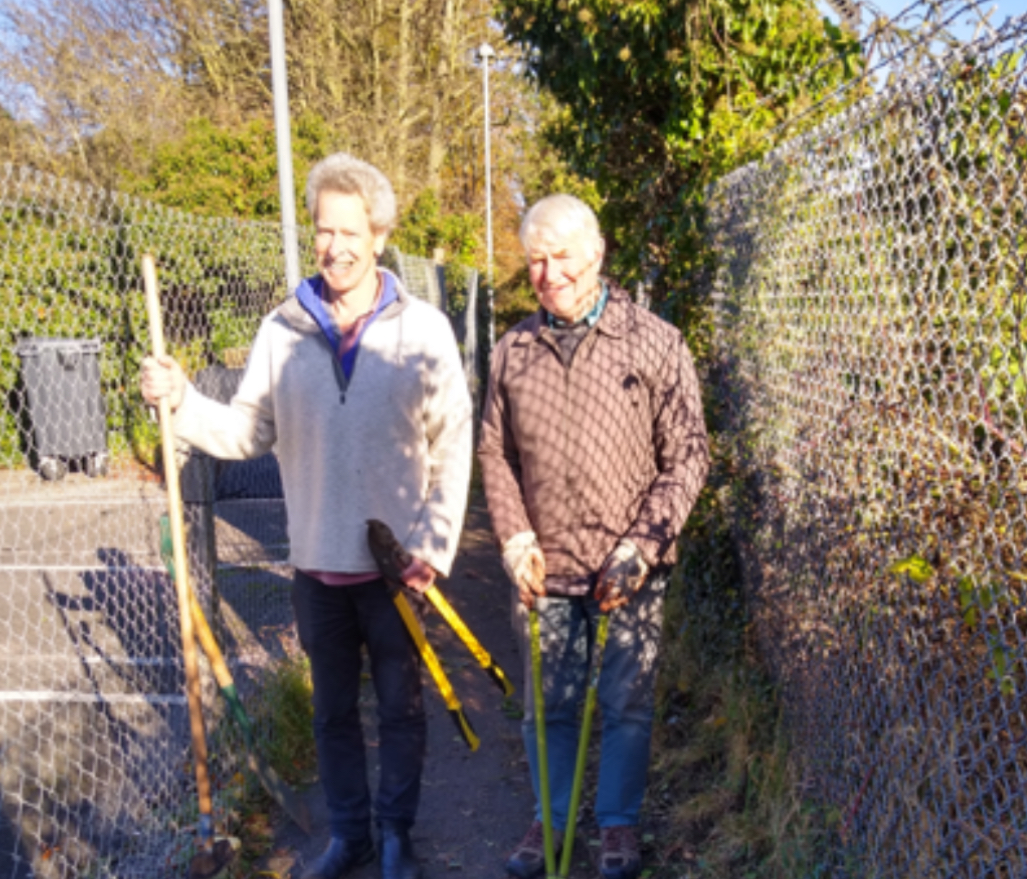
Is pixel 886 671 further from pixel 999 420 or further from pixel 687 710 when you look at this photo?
pixel 687 710

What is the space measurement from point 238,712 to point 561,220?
197 cm

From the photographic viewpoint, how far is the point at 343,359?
3.05 m

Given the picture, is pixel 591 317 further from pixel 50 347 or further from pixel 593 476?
pixel 50 347

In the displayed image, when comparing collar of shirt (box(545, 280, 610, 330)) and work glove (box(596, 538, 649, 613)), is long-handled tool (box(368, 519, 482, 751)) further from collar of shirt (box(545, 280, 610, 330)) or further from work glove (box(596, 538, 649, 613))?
collar of shirt (box(545, 280, 610, 330))

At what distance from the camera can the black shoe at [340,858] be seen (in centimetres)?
325

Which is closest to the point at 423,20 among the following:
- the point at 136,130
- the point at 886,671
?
the point at 136,130

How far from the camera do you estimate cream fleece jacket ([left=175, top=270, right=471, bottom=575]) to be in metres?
3.02

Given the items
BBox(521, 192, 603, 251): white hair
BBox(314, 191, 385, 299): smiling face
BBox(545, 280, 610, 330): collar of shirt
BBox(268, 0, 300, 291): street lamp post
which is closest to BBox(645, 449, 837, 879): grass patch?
BBox(545, 280, 610, 330): collar of shirt

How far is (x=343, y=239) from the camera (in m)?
2.97

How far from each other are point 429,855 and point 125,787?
1.27 meters

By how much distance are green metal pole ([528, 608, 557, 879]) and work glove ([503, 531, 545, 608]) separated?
68 millimetres

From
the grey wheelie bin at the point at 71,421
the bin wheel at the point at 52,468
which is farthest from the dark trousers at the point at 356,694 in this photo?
the bin wheel at the point at 52,468

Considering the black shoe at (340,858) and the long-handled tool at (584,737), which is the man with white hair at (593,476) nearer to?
the long-handled tool at (584,737)

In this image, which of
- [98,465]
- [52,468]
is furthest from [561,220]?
[52,468]
